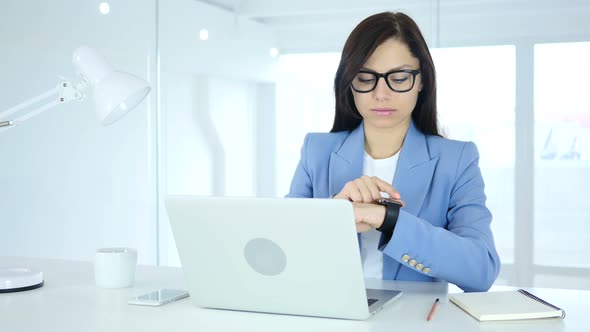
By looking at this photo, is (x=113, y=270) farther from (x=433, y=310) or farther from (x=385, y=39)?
(x=385, y=39)

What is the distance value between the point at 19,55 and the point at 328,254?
9.29 ft

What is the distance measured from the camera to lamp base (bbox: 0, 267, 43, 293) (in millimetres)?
1796

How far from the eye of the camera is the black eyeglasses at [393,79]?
212cm

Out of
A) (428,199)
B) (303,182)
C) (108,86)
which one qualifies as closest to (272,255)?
(108,86)

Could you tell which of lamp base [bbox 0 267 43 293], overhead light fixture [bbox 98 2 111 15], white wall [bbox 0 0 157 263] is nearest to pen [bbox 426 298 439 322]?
lamp base [bbox 0 267 43 293]

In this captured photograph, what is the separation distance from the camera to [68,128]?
13.1 ft

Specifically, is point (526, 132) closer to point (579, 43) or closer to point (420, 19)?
point (579, 43)

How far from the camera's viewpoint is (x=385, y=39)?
7.04ft

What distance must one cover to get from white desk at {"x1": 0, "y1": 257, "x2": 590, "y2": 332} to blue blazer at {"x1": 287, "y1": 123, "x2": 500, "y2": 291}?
0.30ft

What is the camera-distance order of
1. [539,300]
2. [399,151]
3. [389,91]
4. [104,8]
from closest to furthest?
[539,300] → [389,91] → [399,151] → [104,8]

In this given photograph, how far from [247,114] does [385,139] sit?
210 cm

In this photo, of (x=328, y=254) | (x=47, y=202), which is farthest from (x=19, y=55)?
(x=328, y=254)

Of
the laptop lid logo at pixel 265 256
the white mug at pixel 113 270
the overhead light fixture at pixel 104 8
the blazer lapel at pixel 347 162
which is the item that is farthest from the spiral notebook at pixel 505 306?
the overhead light fixture at pixel 104 8

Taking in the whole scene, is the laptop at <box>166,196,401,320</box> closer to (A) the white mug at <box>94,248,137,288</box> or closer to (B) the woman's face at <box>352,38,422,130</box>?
(A) the white mug at <box>94,248,137,288</box>
